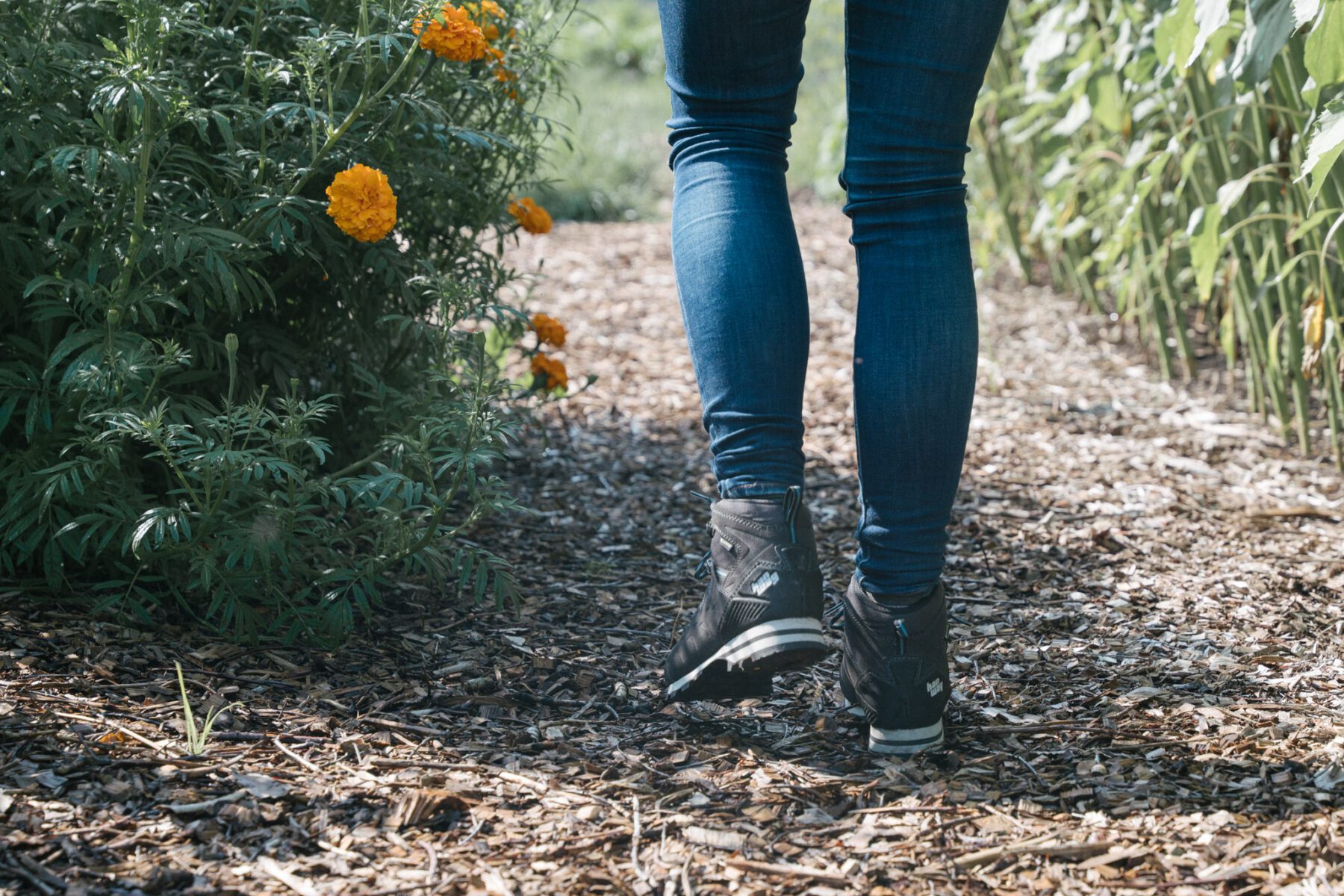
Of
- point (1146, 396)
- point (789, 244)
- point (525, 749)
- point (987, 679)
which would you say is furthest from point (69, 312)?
point (1146, 396)

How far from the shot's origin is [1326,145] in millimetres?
1538

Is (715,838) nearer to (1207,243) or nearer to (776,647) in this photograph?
(776,647)

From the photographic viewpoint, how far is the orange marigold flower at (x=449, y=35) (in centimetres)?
149

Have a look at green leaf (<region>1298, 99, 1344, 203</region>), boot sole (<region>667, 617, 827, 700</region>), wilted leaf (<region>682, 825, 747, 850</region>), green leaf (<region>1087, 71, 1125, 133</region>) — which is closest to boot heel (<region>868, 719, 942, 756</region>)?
boot sole (<region>667, 617, 827, 700</region>)

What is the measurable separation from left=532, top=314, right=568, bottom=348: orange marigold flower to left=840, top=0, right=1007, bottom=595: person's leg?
97cm

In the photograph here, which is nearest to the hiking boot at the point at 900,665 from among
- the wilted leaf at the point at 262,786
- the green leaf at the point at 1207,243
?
the wilted leaf at the point at 262,786

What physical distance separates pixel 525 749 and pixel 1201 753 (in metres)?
0.79

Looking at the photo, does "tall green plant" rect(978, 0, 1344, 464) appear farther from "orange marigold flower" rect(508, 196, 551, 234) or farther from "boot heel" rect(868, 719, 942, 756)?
"orange marigold flower" rect(508, 196, 551, 234)

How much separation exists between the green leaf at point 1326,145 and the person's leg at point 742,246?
705 millimetres

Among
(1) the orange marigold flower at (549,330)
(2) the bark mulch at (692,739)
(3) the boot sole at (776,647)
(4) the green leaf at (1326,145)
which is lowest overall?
(2) the bark mulch at (692,739)

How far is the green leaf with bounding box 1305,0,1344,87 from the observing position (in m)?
1.67

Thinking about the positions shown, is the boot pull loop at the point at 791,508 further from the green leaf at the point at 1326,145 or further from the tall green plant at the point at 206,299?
the green leaf at the point at 1326,145

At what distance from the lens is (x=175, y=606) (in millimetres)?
1646

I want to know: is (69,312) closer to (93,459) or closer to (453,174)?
(93,459)
